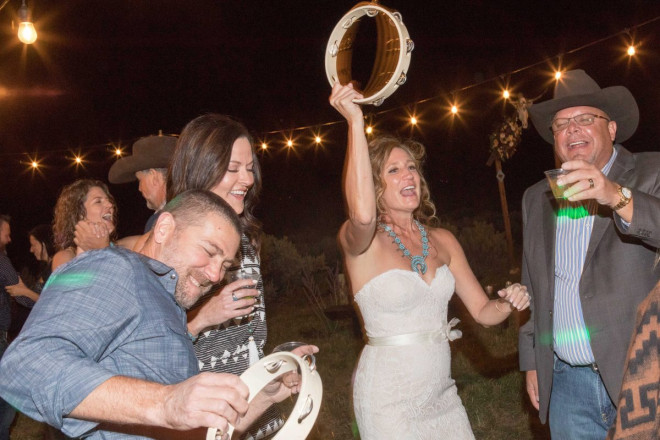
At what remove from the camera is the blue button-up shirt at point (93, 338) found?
4.60 ft

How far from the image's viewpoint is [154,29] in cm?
1130

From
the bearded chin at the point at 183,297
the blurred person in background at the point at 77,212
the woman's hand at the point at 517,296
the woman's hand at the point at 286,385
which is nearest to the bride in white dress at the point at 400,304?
the woman's hand at the point at 517,296

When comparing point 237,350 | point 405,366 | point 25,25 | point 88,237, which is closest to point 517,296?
point 405,366

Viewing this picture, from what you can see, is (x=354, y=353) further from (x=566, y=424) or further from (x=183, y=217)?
(x=183, y=217)

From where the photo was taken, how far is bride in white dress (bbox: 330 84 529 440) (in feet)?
9.94

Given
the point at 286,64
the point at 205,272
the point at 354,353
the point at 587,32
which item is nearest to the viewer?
the point at 205,272

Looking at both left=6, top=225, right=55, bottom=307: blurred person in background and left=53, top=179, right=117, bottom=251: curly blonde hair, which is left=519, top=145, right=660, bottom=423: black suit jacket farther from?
left=6, top=225, right=55, bottom=307: blurred person in background

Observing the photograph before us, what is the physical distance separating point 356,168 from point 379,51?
0.74 metres

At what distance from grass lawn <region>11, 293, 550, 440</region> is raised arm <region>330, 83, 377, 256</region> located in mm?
1610

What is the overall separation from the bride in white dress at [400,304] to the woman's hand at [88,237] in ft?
6.05

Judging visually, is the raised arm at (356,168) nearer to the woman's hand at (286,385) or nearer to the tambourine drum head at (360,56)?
the tambourine drum head at (360,56)

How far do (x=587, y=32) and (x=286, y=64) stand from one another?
6.55 metres

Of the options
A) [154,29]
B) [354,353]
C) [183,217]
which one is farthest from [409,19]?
[183,217]

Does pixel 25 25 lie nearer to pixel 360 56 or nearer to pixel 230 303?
pixel 360 56
